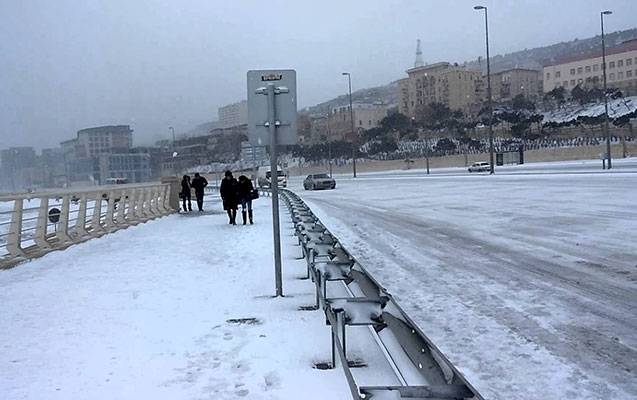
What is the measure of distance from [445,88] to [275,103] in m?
142

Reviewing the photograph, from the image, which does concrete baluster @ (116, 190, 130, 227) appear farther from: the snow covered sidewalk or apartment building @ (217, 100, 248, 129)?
apartment building @ (217, 100, 248, 129)

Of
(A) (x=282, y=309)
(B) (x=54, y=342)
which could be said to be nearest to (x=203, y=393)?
(B) (x=54, y=342)

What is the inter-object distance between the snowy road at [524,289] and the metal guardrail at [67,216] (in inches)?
267

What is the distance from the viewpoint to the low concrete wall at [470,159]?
6262 cm

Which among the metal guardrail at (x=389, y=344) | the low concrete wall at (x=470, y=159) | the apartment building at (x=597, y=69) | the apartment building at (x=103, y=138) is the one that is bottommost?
the metal guardrail at (x=389, y=344)

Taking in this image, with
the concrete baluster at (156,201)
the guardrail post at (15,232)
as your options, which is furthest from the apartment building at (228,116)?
the guardrail post at (15,232)

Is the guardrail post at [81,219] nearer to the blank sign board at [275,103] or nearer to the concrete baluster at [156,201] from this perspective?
the concrete baluster at [156,201]

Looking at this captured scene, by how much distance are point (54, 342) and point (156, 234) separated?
11.7 meters

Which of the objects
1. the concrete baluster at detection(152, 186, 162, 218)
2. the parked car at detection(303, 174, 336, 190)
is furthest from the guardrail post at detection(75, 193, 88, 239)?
Result: the parked car at detection(303, 174, 336, 190)

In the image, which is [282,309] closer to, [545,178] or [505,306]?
[505,306]

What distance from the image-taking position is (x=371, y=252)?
495 inches

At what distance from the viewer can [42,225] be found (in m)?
13.7

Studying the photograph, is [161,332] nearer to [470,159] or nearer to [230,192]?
[230,192]

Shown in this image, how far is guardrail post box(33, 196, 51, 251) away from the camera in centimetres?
1354
